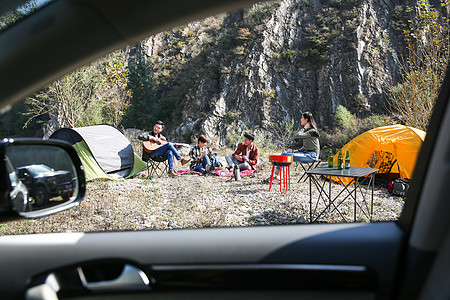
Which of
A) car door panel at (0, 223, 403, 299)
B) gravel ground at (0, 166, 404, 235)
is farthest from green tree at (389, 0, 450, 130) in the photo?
car door panel at (0, 223, 403, 299)

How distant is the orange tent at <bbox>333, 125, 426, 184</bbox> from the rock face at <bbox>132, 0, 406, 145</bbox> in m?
12.4

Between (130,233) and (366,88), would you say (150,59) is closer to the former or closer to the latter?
(366,88)

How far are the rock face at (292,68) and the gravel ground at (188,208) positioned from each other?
44.3ft

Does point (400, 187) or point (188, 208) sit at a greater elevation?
point (400, 187)

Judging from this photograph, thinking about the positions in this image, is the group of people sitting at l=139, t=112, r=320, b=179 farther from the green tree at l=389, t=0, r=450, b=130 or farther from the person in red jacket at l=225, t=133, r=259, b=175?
the green tree at l=389, t=0, r=450, b=130

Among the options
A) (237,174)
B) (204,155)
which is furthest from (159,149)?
(237,174)

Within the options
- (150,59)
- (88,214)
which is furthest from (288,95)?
(88,214)

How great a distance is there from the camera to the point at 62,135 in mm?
7180

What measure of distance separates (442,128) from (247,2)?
1.97 ft

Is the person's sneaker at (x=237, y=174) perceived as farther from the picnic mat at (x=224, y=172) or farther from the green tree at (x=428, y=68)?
the green tree at (x=428, y=68)

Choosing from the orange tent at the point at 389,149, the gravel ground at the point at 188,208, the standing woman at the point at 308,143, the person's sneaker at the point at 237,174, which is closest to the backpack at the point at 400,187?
the gravel ground at the point at 188,208

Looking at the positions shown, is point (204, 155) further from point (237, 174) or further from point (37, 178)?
point (37, 178)

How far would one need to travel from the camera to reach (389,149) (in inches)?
243

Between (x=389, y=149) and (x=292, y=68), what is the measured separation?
16.3 m
